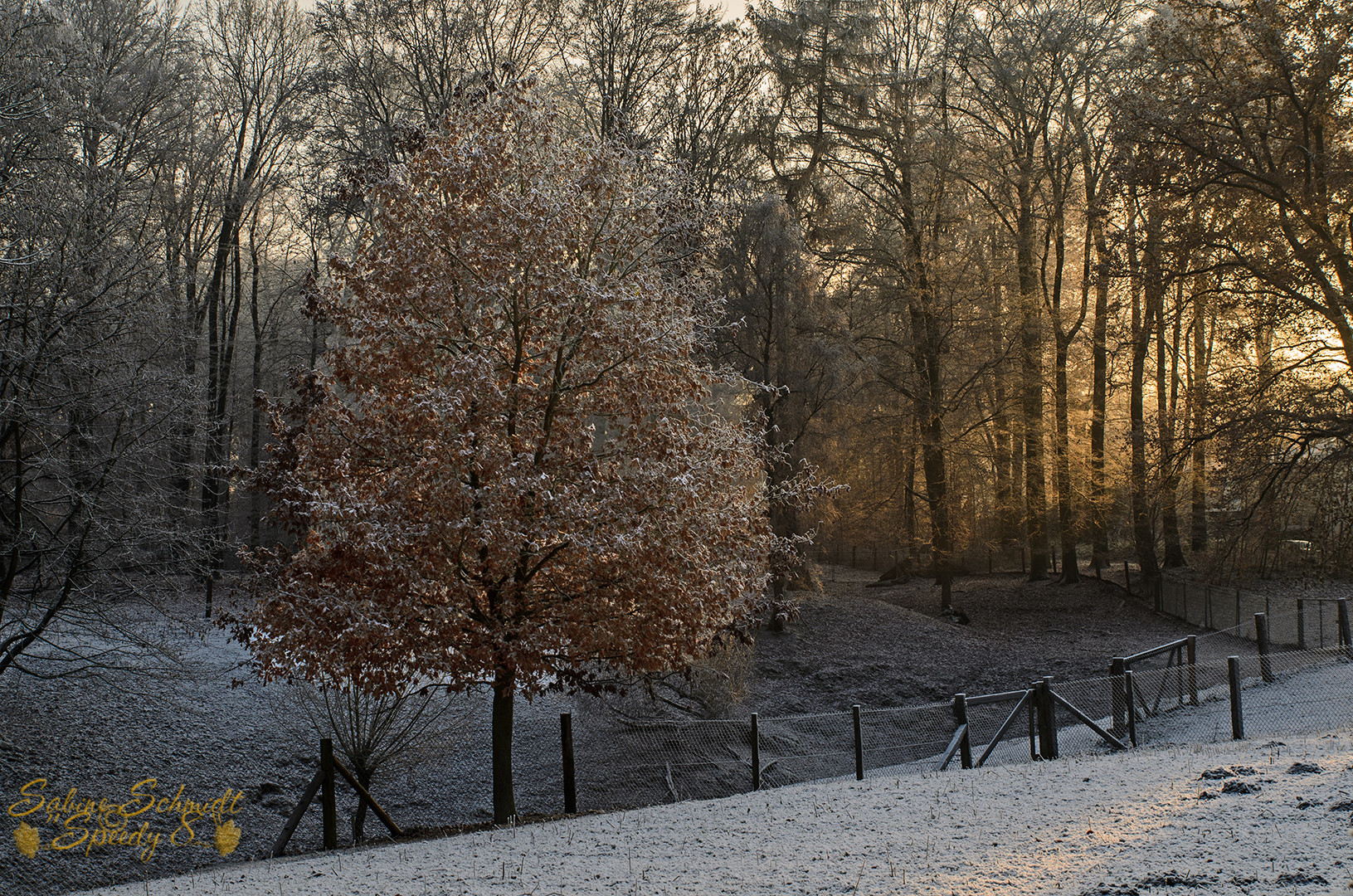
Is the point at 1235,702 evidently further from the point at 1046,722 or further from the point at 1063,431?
the point at 1063,431

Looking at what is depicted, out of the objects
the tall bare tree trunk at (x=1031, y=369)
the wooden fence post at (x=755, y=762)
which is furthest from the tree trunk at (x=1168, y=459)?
the wooden fence post at (x=755, y=762)

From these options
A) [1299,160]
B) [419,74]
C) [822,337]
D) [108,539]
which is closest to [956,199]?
[822,337]

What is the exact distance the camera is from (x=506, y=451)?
757cm

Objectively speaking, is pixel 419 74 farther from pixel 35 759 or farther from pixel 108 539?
pixel 35 759

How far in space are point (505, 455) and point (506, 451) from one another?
36mm

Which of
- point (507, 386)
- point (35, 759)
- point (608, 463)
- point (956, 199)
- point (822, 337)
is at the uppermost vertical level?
point (956, 199)

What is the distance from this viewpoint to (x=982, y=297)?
81.0 feet

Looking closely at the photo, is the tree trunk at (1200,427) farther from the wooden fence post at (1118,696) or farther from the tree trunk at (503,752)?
the tree trunk at (503,752)

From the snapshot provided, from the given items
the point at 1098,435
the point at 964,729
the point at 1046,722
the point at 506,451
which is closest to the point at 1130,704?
the point at 1046,722

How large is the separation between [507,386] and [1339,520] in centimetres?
1274

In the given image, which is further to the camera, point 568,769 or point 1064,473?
point 1064,473

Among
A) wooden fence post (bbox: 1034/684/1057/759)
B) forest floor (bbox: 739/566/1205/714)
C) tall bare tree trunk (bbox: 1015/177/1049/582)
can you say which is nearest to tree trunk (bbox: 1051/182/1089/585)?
tall bare tree trunk (bbox: 1015/177/1049/582)

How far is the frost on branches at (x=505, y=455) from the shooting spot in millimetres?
7586

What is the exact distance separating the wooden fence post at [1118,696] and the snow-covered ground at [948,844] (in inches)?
86.5
